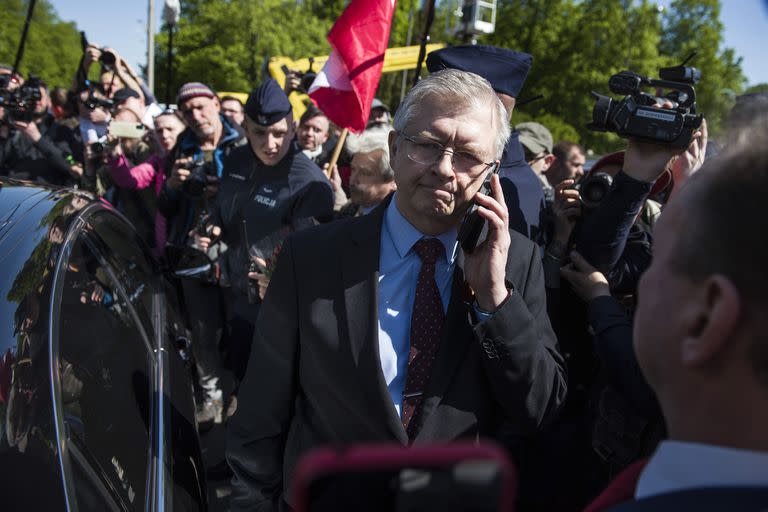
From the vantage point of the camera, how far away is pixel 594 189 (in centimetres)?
225

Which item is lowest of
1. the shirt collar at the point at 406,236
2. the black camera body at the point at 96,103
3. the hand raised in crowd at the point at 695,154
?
the black camera body at the point at 96,103

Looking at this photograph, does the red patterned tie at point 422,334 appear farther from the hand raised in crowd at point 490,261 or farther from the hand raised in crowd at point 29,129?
the hand raised in crowd at point 29,129

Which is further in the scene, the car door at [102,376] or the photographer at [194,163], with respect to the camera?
the photographer at [194,163]

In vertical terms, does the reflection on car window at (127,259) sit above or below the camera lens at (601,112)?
below

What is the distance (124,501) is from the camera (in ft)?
4.69

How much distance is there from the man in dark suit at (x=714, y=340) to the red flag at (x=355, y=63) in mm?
3250

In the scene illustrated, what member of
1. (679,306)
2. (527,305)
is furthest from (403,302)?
(679,306)

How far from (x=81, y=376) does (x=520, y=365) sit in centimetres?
106

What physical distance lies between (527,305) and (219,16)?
98.8ft

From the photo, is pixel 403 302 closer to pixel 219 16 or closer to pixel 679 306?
pixel 679 306

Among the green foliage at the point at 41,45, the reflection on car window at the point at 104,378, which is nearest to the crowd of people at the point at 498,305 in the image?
the reflection on car window at the point at 104,378

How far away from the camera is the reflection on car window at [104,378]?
1.45m

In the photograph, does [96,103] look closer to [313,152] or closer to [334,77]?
[313,152]

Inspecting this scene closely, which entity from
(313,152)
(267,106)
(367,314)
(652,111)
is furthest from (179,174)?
(652,111)
